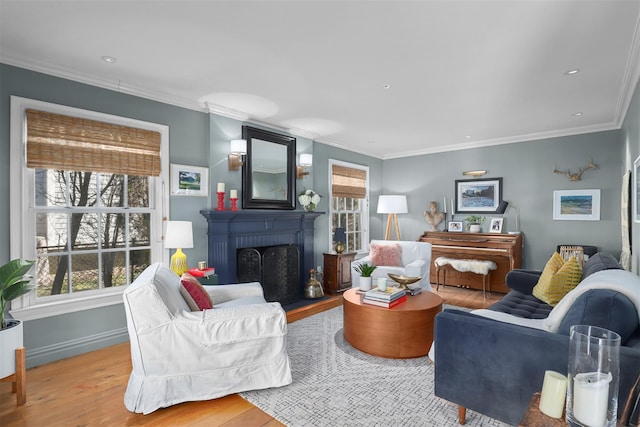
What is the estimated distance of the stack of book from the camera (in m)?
2.86

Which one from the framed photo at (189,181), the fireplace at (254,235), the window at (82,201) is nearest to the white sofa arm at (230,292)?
the fireplace at (254,235)

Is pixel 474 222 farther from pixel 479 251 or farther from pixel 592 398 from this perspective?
pixel 592 398

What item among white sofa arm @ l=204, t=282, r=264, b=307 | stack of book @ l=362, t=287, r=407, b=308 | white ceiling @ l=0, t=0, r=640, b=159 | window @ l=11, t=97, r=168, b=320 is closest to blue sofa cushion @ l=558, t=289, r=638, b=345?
stack of book @ l=362, t=287, r=407, b=308

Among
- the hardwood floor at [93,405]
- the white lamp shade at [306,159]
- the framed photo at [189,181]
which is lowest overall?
the hardwood floor at [93,405]

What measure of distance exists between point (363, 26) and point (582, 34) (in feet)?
4.83

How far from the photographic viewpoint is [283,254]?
4.44m

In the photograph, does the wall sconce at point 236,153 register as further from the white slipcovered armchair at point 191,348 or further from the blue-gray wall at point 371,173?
the white slipcovered armchair at point 191,348

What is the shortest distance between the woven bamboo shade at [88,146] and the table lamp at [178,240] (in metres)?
0.63

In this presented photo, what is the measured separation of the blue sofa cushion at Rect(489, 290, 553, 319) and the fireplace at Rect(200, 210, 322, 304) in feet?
8.43

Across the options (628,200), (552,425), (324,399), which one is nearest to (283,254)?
(324,399)

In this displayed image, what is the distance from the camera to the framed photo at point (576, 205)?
179 inches

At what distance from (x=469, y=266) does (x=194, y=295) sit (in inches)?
156

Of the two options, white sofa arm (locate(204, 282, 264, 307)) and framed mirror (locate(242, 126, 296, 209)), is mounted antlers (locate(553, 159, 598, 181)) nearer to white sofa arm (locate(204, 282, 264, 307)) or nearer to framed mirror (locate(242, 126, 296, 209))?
framed mirror (locate(242, 126, 296, 209))

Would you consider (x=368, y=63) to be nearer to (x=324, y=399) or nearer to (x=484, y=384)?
(x=484, y=384)
